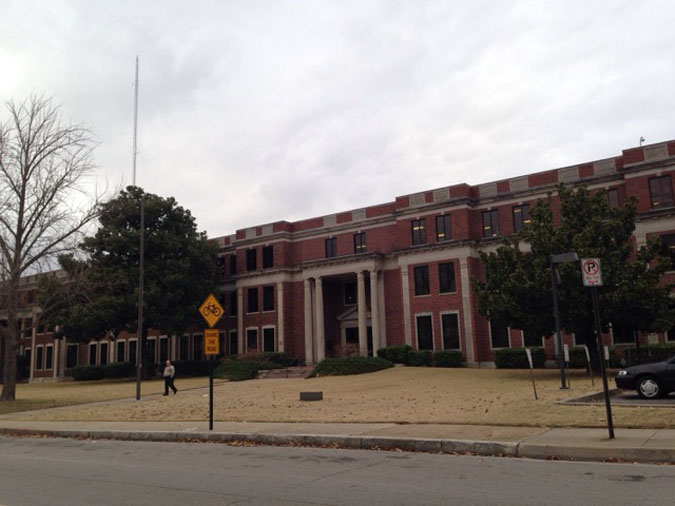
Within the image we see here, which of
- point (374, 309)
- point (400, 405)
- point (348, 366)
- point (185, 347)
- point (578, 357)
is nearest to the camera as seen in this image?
point (400, 405)

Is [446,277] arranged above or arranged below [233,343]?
above

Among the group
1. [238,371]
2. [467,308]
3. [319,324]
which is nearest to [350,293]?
[319,324]

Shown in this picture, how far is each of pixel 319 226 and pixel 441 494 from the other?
40795 mm

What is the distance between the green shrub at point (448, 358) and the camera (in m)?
37.0

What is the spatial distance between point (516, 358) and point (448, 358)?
424 centimetres

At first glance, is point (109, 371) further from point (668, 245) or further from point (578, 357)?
point (668, 245)

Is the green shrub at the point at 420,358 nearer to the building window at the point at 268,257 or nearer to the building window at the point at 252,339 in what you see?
the building window at the point at 252,339

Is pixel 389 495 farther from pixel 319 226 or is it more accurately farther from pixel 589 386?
pixel 319 226

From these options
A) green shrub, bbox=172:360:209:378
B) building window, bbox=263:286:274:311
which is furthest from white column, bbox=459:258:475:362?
green shrub, bbox=172:360:209:378

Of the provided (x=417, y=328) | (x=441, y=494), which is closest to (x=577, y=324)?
(x=417, y=328)

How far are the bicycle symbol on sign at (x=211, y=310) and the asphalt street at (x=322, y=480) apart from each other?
11.9 feet

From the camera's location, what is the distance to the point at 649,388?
16156mm

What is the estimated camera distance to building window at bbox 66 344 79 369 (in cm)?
6041

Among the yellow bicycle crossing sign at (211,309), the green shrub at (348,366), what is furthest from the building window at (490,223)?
the yellow bicycle crossing sign at (211,309)
